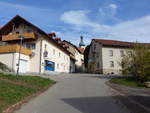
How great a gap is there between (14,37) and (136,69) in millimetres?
22550

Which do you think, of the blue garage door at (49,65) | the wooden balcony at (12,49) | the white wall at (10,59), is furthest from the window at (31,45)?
the white wall at (10,59)

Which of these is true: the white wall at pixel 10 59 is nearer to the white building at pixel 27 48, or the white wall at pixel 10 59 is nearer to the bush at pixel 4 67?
the white building at pixel 27 48

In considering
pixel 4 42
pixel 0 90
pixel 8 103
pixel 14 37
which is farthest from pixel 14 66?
pixel 8 103

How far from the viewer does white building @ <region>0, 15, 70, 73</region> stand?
2739cm

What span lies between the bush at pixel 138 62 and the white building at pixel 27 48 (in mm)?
14729

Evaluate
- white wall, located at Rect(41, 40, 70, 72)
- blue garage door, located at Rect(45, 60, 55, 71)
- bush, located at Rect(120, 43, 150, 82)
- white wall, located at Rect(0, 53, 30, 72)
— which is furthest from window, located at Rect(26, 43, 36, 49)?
bush, located at Rect(120, 43, 150, 82)

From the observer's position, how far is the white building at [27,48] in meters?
27.4

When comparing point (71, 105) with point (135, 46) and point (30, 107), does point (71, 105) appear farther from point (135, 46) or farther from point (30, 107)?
point (135, 46)

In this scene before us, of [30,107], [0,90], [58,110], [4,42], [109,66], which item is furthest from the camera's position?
[109,66]

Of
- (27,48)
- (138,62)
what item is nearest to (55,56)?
(27,48)

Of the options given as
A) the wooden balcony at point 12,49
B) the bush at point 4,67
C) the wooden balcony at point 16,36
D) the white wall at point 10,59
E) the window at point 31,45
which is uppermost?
the wooden balcony at point 16,36

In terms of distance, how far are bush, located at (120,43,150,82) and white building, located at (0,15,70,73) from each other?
48.3 feet

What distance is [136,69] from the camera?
2278cm

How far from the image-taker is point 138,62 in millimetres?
22625
